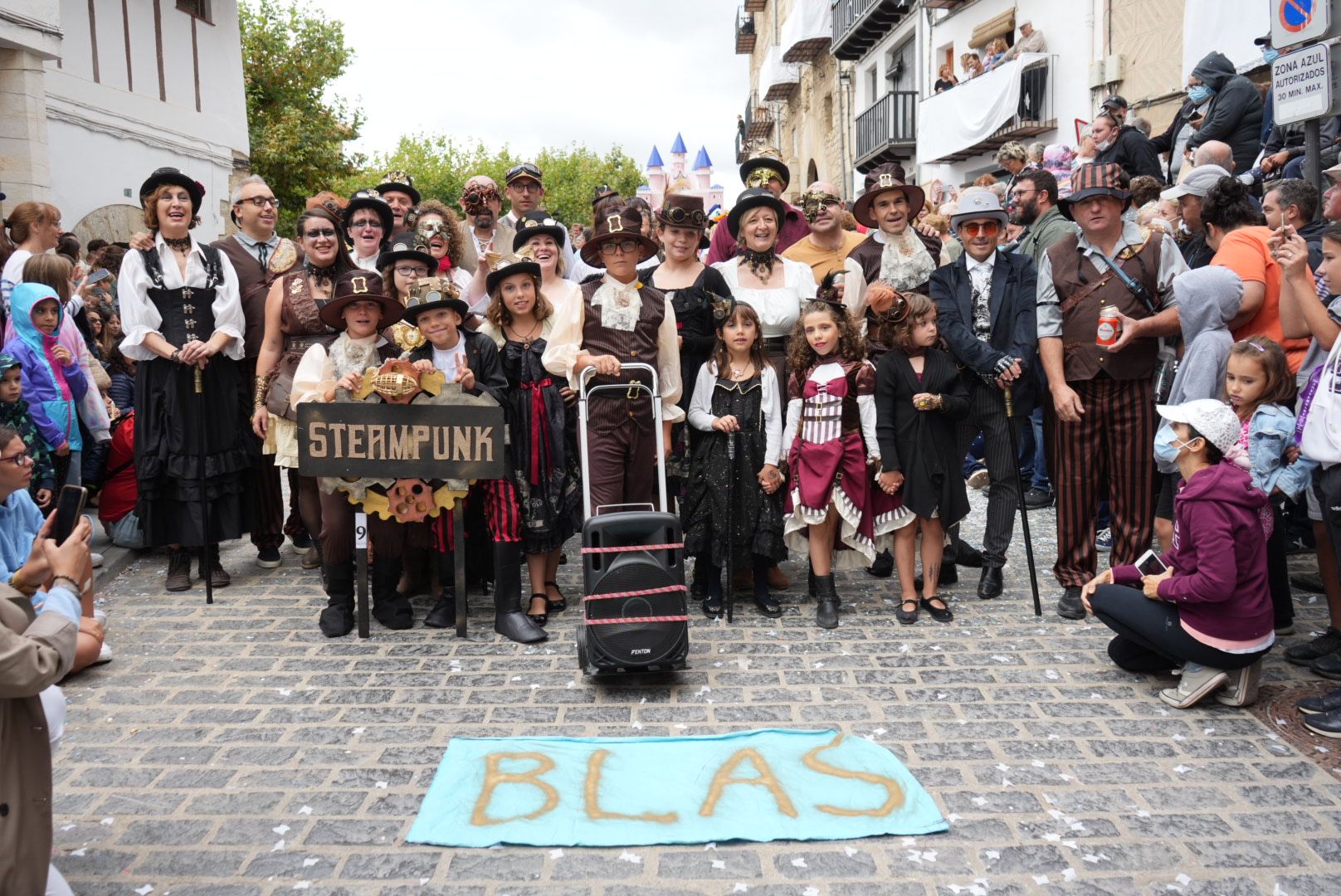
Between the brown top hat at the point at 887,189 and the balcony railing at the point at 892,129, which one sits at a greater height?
the balcony railing at the point at 892,129

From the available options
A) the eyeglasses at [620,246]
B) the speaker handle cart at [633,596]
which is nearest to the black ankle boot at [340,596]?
the speaker handle cart at [633,596]

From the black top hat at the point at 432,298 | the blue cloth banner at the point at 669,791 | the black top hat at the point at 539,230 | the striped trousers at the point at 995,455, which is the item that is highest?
the black top hat at the point at 539,230

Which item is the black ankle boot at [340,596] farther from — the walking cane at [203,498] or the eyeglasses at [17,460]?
the eyeglasses at [17,460]

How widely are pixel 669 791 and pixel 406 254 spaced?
11.5 feet

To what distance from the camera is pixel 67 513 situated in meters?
3.21

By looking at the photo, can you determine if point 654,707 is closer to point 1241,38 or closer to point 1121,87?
point 1241,38

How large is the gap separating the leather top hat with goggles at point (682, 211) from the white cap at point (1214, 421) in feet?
9.14

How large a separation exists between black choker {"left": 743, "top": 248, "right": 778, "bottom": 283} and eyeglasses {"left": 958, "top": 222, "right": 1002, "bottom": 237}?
1.10 metres

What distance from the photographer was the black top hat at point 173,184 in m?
6.32

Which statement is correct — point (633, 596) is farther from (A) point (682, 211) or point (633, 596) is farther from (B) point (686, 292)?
(A) point (682, 211)

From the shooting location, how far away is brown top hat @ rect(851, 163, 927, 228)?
6.27 metres

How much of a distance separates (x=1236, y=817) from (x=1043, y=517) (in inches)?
195

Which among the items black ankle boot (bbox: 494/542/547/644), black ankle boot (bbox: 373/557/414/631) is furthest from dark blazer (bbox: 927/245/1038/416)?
black ankle boot (bbox: 373/557/414/631)

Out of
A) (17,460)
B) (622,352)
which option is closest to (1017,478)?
(622,352)
